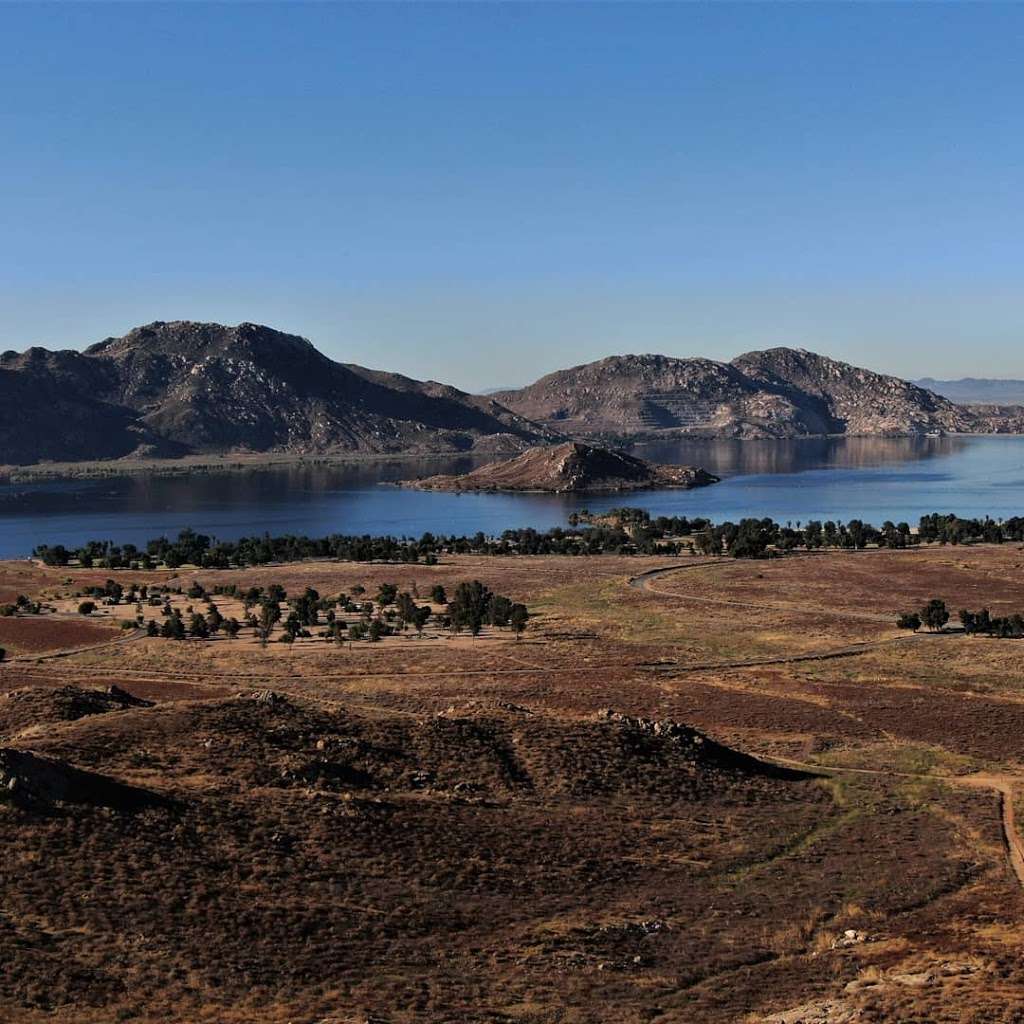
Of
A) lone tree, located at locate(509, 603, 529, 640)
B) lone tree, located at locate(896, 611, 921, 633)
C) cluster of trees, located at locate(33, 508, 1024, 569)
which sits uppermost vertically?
cluster of trees, located at locate(33, 508, 1024, 569)

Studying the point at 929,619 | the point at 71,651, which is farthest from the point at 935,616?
the point at 71,651

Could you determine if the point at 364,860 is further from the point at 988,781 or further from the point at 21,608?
the point at 21,608

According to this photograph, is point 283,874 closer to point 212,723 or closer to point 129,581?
point 212,723

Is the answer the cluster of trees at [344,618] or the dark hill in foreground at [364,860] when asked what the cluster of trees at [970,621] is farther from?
the dark hill in foreground at [364,860]

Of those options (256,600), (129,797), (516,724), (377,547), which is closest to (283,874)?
(129,797)

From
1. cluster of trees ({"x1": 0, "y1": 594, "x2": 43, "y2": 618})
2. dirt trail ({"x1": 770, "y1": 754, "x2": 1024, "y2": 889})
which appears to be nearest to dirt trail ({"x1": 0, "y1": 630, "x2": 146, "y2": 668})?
cluster of trees ({"x1": 0, "y1": 594, "x2": 43, "y2": 618})

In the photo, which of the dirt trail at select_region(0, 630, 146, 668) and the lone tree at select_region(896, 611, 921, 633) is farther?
the lone tree at select_region(896, 611, 921, 633)

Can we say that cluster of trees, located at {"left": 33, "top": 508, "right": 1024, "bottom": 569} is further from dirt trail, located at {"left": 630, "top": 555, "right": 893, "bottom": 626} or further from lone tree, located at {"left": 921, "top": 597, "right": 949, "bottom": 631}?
lone tree, located at {"left": 921, "top": 597, "right": 949, "bottom": 631}
